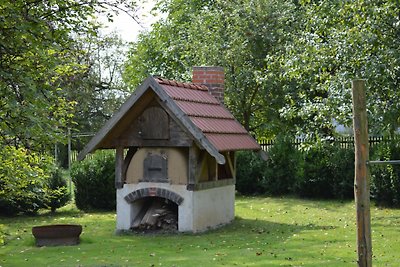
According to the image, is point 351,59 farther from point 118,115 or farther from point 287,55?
point 118,115

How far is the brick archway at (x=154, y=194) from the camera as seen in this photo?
1612 cm

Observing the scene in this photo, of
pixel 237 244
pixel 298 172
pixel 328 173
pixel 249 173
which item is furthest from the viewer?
pixel 249 173

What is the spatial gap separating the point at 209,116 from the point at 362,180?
959cm

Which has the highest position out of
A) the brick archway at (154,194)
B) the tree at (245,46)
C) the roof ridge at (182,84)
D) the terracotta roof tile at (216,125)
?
the tree at (245,46)

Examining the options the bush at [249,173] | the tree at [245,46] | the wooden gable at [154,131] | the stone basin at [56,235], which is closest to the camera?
the stone basin at [56,235]

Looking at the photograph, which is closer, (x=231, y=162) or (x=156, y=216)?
Answer: (x=156, y=216)

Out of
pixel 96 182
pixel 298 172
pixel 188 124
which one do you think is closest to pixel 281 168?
pixel 298 172

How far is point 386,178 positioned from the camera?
68.7ft

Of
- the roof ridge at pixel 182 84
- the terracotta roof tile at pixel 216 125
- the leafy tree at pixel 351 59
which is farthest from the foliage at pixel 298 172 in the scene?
the roof ridge at pixel 182 84

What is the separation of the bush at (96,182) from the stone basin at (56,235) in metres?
6.81

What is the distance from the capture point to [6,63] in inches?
416

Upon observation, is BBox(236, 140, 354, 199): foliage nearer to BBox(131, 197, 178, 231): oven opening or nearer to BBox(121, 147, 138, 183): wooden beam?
BBox(131, 197, 178, 231): oven opening

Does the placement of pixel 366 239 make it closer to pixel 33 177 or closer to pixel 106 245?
pixel 33 177

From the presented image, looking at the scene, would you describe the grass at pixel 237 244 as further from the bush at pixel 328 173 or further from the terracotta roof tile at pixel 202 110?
the terracotta roof tile at pixel 202 110
